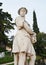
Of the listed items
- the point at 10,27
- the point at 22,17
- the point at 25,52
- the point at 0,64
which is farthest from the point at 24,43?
the point at 10,27

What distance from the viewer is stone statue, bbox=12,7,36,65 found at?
772 cm

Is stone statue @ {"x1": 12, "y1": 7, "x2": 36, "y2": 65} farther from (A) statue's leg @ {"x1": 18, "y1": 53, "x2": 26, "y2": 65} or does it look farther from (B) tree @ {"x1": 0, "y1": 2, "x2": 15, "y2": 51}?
(B) tree @ {"x1": 0, "y1": 2, "x2": 15, "y2": 51}

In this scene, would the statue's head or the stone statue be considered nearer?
the stone statue

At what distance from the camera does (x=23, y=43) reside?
25.5 ft

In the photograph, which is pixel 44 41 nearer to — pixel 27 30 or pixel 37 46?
pixel 37 46

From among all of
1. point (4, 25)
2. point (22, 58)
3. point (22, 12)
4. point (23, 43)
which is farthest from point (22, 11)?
point (4, 25)

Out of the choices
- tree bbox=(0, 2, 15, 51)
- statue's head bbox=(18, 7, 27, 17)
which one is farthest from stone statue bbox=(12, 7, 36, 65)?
tree bbox=(0, 2, 15, 51)

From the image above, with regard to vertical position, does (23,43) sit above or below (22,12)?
below

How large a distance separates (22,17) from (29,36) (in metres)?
0.54

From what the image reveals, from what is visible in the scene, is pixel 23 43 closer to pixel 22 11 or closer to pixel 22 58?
pixel 22 58

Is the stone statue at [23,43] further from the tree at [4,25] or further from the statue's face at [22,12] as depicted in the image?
the tree at [4,25]

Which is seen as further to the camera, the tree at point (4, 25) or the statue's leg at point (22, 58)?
the tree at point (4, 25)

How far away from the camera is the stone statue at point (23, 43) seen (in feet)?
25.3

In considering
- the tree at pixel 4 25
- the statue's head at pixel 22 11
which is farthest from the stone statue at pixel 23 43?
the tree at pixel 4 25
